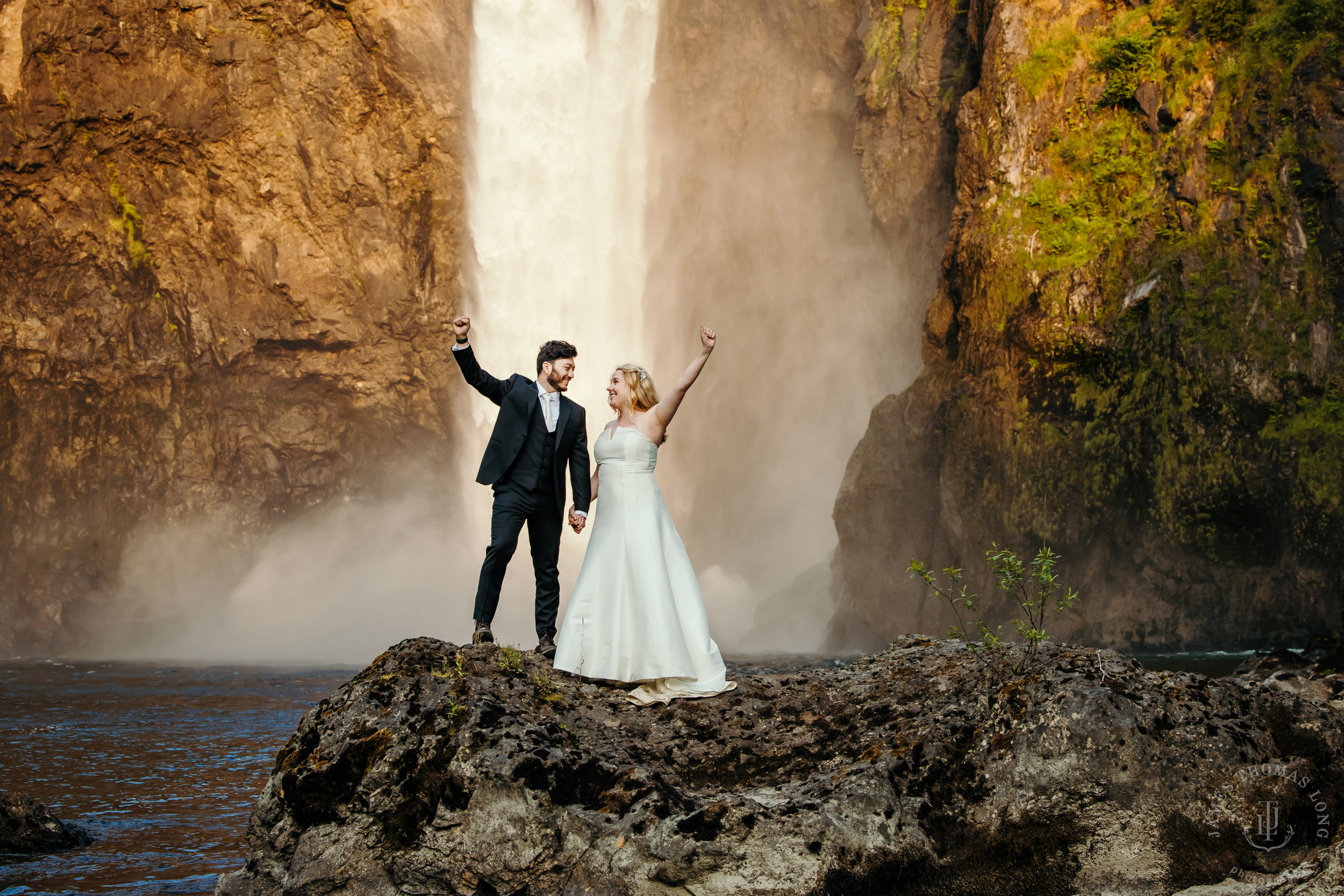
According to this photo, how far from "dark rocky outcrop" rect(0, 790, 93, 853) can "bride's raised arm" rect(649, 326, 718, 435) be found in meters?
4.07

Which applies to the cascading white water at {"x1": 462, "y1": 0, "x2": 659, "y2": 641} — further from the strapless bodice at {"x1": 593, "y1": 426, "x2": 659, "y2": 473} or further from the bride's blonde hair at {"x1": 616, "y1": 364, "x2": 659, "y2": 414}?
the strapless bodice at {"x1": 593, "y1": 426, "x2": 659, "y2": 473}

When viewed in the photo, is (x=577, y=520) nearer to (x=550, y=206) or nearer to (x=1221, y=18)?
(x=1221, y=18)

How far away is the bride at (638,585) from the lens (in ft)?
15.8

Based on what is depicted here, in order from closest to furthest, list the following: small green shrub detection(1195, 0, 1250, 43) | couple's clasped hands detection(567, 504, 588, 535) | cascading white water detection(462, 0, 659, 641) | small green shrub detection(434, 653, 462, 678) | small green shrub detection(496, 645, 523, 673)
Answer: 1. small green shrub detection(434, 653, 462, 678)
2. small green shrub detection(496, 645, 523, 673)
3. couple's clasped hands detection(567, 504, 588, 535)
4. small green shrub detection(1195, 0, 1250, 43)
5. cascading white water detection(462, 0, 659, 641)

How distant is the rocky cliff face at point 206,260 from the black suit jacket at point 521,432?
82.4 ft

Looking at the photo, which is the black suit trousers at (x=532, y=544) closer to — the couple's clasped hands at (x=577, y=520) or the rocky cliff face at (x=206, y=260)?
the couple's clasped hands at (x=577, y=520)

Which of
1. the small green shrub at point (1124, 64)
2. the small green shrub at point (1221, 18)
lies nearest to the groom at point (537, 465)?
the small green shrub at point (1124, 64)

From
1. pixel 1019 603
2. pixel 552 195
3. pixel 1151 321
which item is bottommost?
pixel 1019 603

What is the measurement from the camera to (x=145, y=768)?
8094 millimetres

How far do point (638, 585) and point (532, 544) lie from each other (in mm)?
1158

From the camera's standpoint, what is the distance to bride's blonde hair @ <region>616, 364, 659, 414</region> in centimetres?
552

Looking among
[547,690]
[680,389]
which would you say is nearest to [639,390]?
[680,389]

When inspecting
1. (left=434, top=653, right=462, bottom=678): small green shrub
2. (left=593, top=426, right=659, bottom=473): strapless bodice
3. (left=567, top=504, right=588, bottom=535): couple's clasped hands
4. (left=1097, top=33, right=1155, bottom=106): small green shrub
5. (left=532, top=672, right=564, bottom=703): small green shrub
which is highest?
(left=1097, top=33, right=1155, bottom=106): small green shrub

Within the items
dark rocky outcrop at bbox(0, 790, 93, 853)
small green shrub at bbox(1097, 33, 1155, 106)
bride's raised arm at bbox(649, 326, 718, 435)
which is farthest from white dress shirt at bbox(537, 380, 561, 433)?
small green shrub at bbox(1097, 33, 1155, 106)
